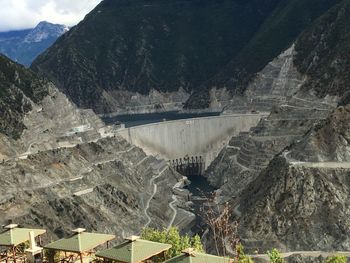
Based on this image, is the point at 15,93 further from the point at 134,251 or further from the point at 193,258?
the point at 193,258

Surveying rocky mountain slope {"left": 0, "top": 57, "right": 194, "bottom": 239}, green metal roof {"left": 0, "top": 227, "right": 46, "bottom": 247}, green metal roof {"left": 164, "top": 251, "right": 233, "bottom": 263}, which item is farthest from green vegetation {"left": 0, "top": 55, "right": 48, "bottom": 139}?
green metal roof {"left": 164, "top": 251, "right": 233, "bottom": 263}

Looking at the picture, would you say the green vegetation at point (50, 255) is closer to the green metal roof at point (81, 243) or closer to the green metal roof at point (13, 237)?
the green metal roof at point (81, 243)

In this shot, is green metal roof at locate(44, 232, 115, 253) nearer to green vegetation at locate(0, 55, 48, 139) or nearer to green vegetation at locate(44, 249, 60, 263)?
green vegetation at locate(44, 249, 60, 263)

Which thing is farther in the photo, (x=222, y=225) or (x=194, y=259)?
(x=194, y=259)

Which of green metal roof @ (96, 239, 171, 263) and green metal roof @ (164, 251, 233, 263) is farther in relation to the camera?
green metal roof @ (96, 239, 171, 263)

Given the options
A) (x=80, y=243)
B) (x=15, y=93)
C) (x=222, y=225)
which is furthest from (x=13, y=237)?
(x=15, y=93)

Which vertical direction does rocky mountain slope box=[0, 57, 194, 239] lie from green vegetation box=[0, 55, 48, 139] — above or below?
below

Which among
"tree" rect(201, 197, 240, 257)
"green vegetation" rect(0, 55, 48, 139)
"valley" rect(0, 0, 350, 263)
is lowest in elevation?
"valley" rect(0, 0, 350, 263)

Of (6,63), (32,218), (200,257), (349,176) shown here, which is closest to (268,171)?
(349,176)
